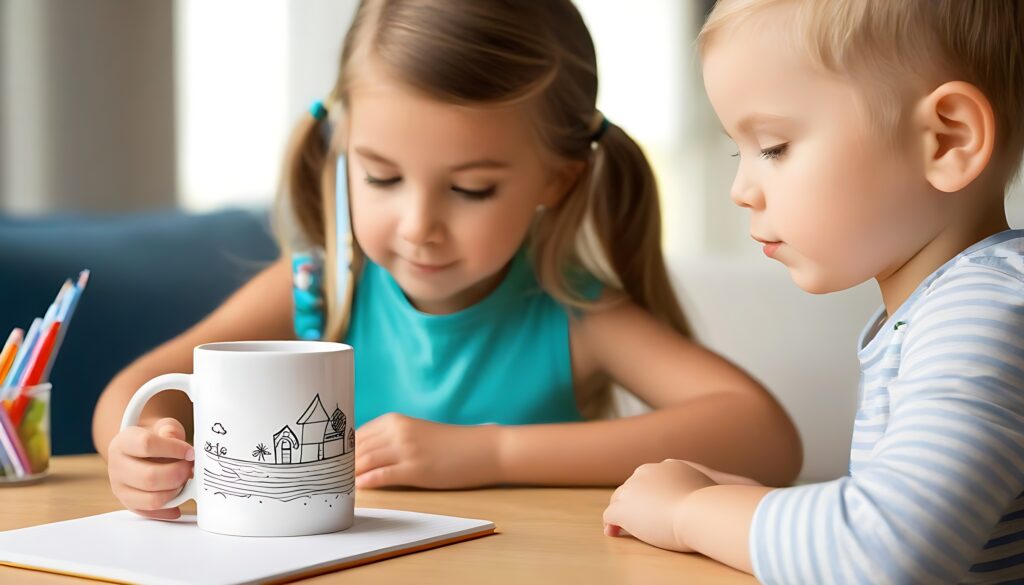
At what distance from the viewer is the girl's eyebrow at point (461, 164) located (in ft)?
3.58

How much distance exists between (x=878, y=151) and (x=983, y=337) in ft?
0.47

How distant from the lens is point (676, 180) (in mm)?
4129

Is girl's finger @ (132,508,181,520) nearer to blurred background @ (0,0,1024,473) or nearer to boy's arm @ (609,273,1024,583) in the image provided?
boy's arm @ (609,273,1024,583)

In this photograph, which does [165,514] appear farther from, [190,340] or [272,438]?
[190,340]

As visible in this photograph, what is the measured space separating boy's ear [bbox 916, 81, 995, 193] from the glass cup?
0.72 meters

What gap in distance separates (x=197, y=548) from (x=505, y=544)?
0.18 meters

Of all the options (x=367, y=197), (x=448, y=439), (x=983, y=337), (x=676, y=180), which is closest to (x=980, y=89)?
(x=983, y=337)

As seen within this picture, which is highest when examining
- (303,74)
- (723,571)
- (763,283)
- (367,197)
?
(303,74)

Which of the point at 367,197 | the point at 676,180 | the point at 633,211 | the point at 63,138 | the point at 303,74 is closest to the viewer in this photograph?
the point at 367,197

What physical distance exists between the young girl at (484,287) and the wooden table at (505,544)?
0.17 ft

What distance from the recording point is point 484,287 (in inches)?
53.0

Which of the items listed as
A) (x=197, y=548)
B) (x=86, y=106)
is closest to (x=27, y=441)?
(x=197, y=548)

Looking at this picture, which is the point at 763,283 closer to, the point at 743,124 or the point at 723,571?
the point at 743,124

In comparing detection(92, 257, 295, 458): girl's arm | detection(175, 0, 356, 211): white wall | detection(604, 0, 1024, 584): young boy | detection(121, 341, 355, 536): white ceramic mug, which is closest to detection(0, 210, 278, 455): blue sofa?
detection(92, 257, 295, 458): girl's arm
